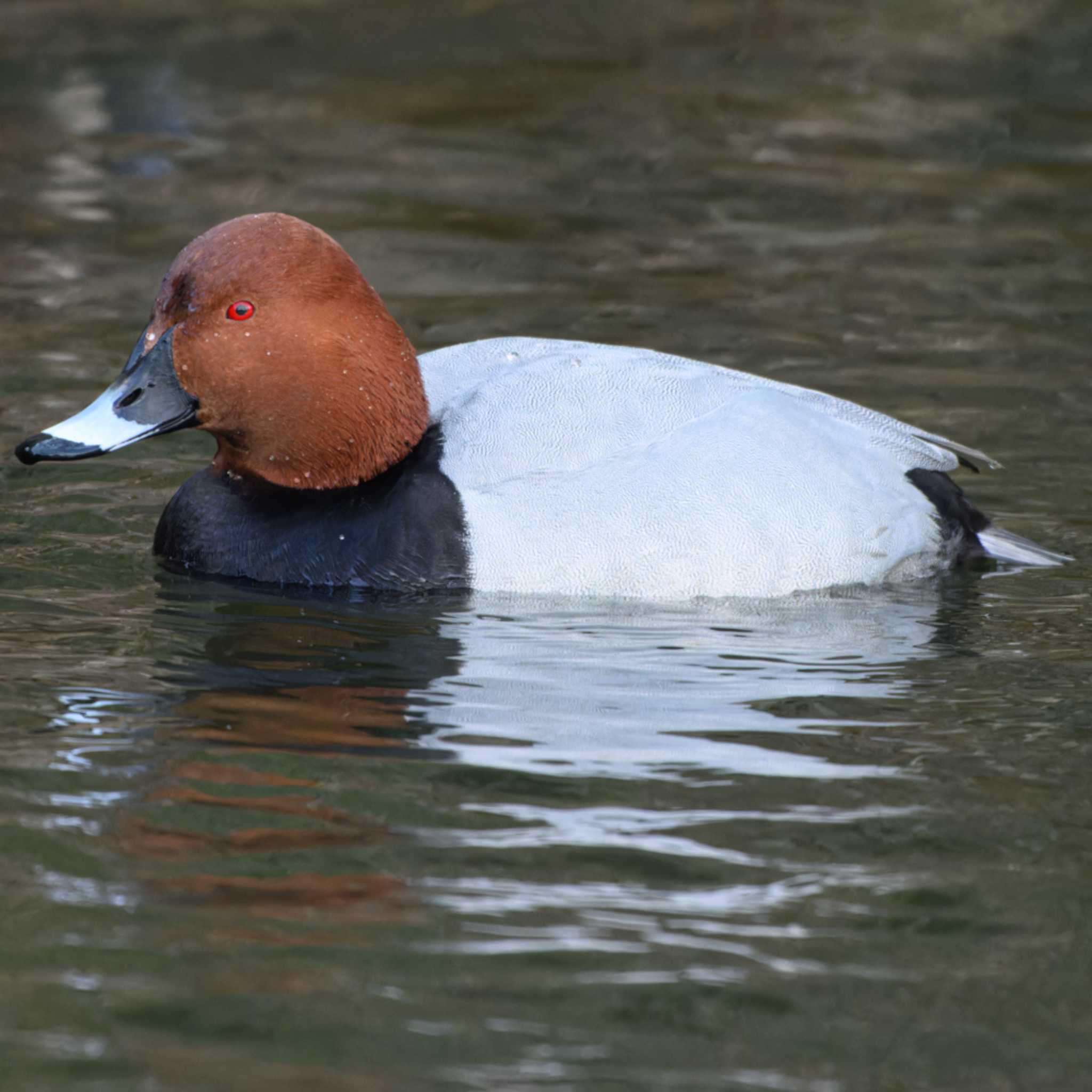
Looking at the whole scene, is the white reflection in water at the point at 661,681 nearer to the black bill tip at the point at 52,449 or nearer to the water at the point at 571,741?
the water at the point at 571,741

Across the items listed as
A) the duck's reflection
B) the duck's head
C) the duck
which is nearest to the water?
the duck's reflection

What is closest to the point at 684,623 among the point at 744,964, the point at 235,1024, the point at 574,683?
the point at 574,683

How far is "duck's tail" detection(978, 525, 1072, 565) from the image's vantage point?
5652mm

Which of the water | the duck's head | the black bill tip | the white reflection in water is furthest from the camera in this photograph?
the duck's head

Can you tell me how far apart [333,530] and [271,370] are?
47 cm

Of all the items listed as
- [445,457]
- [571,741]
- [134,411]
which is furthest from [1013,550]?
[134,411]

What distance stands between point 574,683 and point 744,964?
146 centimetres

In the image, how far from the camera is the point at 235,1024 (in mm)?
3084

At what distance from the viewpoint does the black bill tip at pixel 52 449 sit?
15.9ft

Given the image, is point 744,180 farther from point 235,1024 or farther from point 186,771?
point 235,1024

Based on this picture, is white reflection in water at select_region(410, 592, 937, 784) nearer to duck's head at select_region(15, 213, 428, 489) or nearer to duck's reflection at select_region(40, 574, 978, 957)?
duck's reflection at select_region(40, 574, 978, 957)

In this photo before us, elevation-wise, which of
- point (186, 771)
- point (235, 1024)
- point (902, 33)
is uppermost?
point (902, 33)

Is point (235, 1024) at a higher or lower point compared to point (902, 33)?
lower

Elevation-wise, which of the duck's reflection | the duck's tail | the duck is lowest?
the duck's reflection
